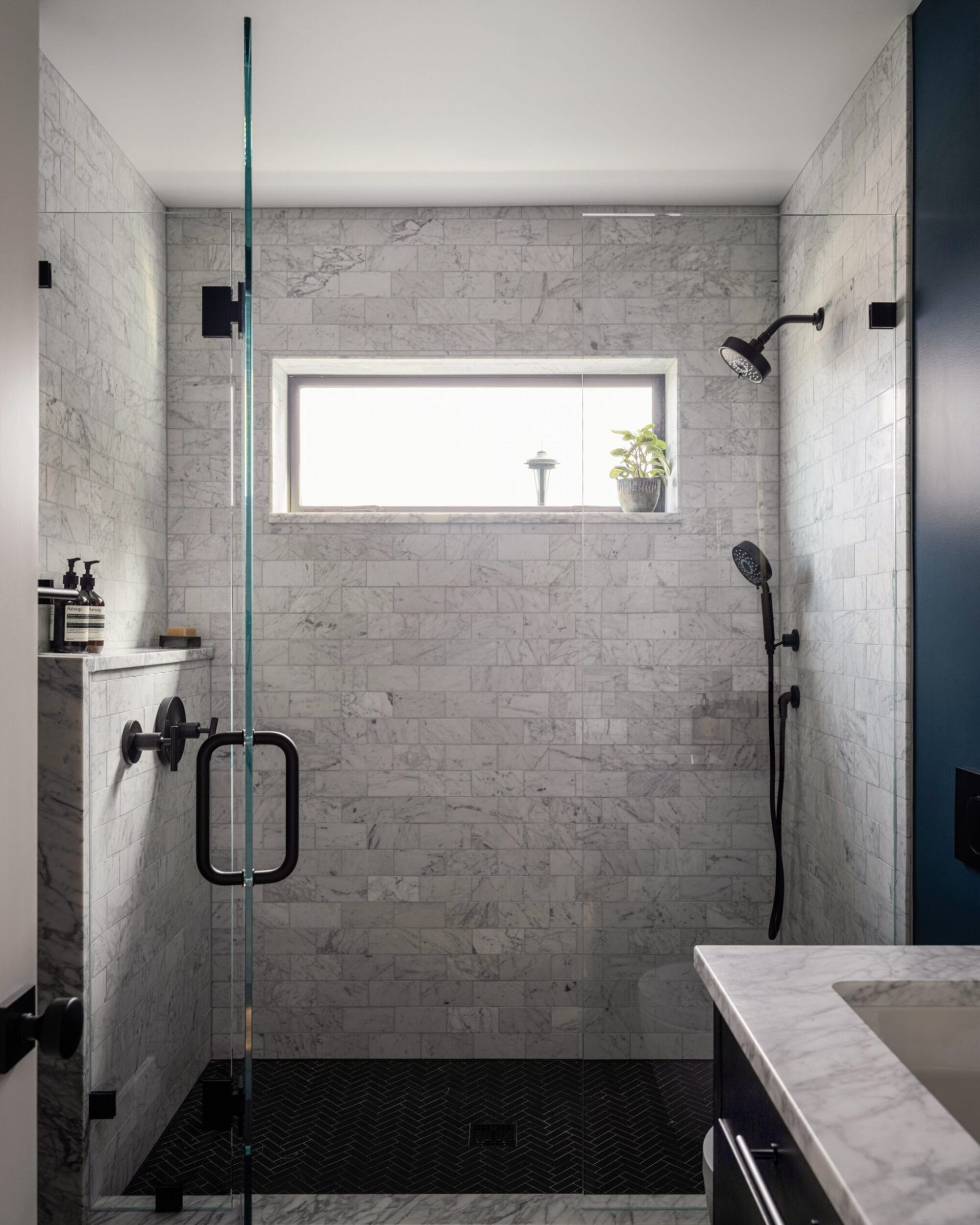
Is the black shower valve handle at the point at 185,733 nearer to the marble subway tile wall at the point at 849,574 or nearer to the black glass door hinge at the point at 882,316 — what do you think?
A: the marble subway tile wall at the point at 849,574

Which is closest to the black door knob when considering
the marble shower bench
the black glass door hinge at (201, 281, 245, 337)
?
the marble shower bench

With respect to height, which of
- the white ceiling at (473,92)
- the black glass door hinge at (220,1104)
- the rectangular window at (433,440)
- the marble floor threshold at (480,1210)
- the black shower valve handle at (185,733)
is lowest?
the marble floor threshold at (480,1210)

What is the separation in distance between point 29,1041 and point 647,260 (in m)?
1.87

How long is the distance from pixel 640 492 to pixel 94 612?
1212 millimetres

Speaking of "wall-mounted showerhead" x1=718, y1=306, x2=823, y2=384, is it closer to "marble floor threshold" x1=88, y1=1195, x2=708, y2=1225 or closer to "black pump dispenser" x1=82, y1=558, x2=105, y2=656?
"black pump dispenser" x1=82, y1=558, x2=105, y2=656

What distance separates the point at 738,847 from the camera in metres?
2.03

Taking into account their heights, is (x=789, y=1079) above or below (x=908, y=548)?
below

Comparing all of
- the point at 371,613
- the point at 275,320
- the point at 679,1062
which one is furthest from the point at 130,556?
the point at 679,1062

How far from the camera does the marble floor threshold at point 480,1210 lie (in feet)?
6.79

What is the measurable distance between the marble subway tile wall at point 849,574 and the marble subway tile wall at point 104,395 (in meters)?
1.36

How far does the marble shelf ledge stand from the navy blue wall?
150 centimetres

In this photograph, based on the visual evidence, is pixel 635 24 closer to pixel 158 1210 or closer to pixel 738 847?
pixel 738 847

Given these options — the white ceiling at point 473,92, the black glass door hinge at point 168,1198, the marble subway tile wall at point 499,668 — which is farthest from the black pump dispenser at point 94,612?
the white ceiling at point 473,92

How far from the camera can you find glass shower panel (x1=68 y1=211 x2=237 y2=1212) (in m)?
1.72
